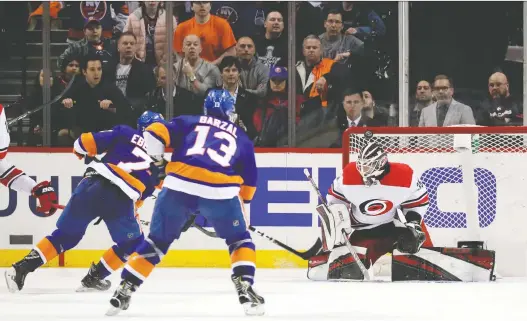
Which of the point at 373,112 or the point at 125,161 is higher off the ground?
the point at 373,112

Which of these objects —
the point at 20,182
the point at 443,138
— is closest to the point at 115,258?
the point at 20,182

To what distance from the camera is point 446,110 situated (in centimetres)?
819

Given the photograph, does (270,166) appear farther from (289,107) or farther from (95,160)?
(95,160)

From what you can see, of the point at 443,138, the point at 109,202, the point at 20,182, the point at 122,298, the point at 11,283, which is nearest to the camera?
the point at 122,298

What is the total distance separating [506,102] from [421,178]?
131 centimetres

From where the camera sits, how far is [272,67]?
8.19 m

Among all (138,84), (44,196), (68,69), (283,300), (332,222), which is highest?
(68,69)

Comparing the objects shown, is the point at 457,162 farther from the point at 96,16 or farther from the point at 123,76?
the point at 96,16

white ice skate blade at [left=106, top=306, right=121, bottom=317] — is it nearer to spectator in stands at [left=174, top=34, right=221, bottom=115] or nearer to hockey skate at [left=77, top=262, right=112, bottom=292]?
hockey skate at [left=77, top=262, right=112, bottom=292]

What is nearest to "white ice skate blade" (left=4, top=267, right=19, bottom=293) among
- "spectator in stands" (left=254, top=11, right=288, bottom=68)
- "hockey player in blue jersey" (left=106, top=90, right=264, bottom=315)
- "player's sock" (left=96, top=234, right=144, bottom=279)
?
"player's sock" (left=96, top=234, right=144, bottom=279)

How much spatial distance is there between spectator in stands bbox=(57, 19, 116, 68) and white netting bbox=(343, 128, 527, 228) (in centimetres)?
208

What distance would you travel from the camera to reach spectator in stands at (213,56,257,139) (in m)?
8.19

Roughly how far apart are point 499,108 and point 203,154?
3851mm

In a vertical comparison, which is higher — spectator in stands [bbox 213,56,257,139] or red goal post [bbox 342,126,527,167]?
spectator in stands [bbox 213,56,257,139]
